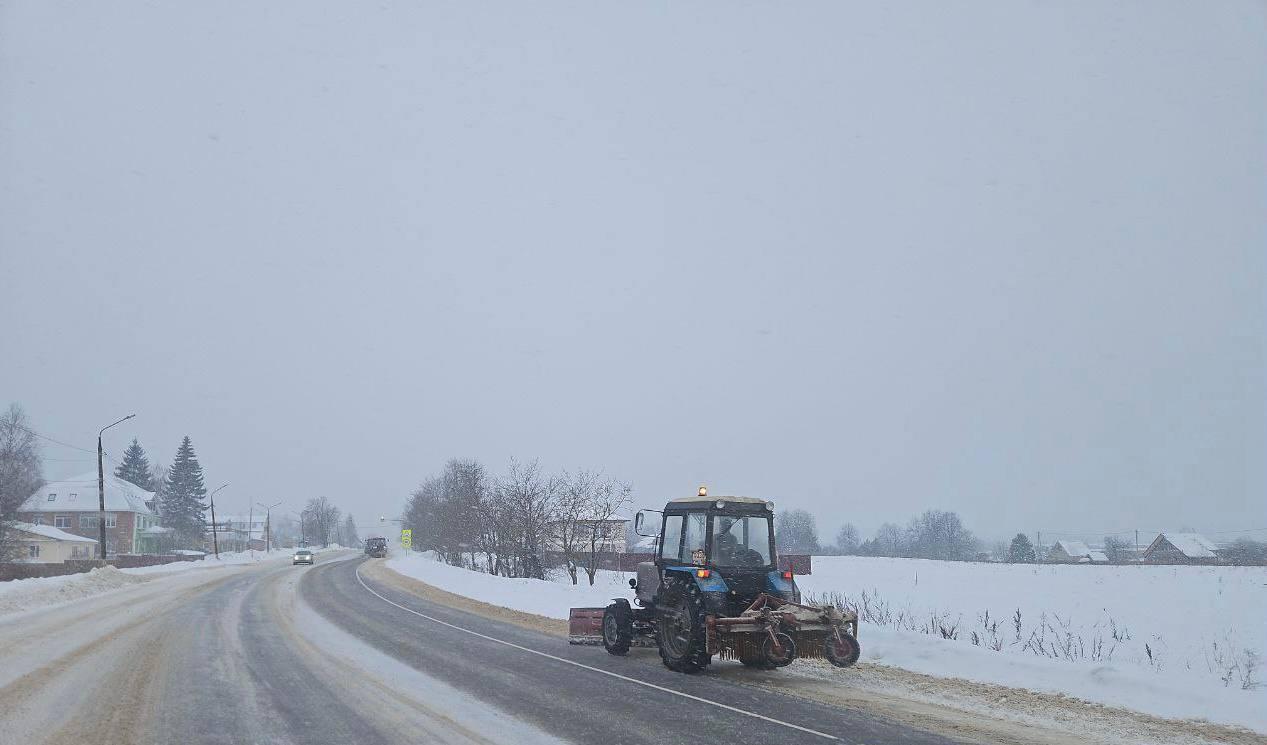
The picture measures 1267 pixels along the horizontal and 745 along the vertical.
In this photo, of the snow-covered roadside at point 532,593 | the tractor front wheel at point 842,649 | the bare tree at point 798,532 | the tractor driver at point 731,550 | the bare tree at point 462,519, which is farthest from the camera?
the bare tree at point 798,532

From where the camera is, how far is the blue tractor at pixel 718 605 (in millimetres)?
11359

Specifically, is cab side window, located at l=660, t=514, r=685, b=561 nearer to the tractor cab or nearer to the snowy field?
the tractor cab

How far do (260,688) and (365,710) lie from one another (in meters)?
2.37

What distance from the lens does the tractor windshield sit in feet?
42.5

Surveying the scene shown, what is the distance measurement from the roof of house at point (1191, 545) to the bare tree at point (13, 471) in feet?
325

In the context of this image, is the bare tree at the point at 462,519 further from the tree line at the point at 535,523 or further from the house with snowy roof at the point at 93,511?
the house with snowy roof at the point at 93,511

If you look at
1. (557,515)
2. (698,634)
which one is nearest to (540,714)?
(698,634)

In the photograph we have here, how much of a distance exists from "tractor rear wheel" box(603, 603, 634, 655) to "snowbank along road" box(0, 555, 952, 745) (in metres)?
0.49

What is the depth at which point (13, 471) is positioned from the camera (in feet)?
184

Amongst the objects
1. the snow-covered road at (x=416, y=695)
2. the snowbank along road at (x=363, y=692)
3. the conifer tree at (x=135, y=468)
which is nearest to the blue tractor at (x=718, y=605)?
the snow-covered road at (x=416, y=695)

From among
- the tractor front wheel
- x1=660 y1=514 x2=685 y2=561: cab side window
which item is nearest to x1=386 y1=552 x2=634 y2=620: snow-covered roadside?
x1=660 y1=514 x2=685 y2=561: cab side window

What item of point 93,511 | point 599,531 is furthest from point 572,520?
point 93,511

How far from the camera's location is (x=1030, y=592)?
33875 mm

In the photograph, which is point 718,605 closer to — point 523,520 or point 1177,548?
point 523,520
